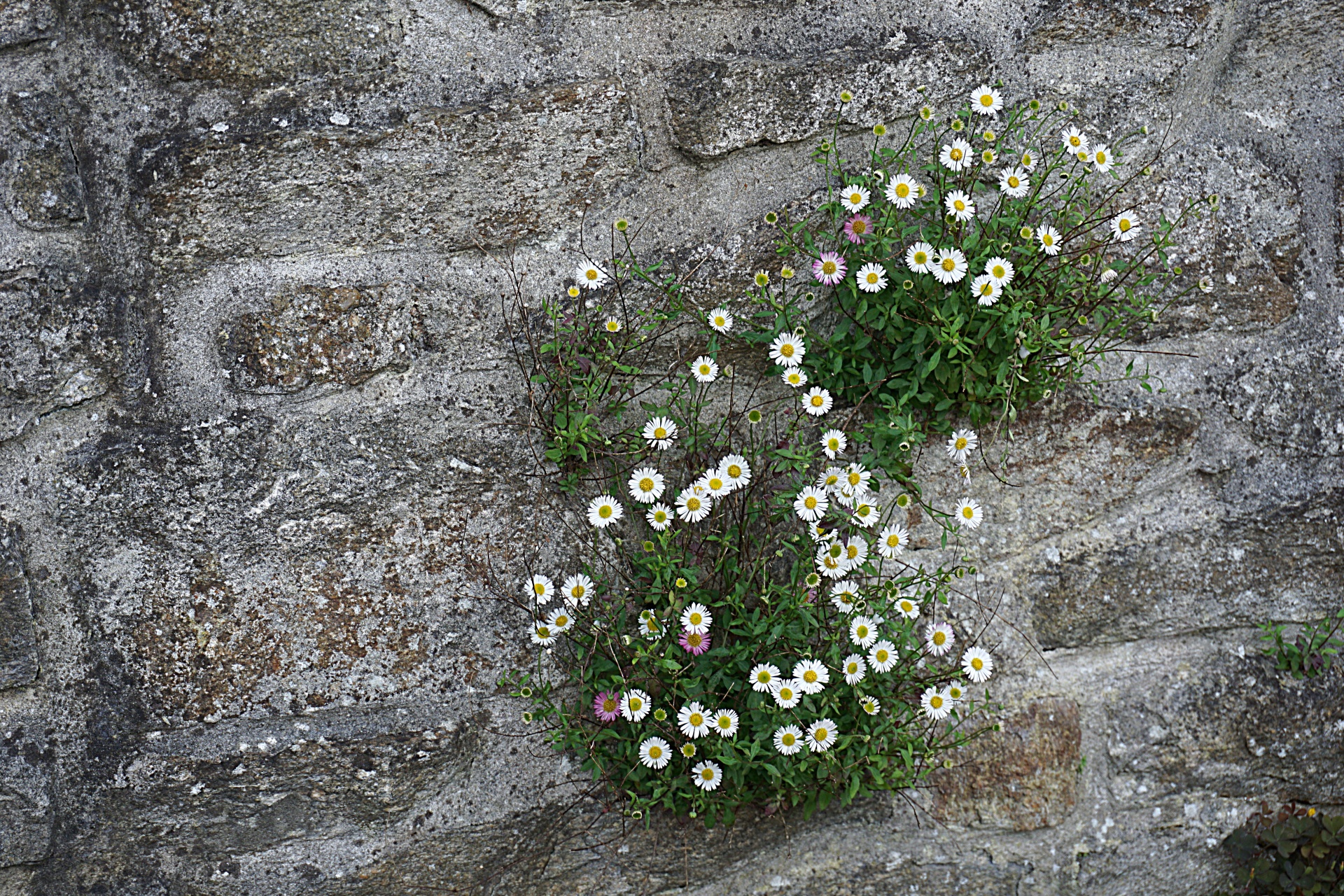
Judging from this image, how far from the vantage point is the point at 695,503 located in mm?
1730

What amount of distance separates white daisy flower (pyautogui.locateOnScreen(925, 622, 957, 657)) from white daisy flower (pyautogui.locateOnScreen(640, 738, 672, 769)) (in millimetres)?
542

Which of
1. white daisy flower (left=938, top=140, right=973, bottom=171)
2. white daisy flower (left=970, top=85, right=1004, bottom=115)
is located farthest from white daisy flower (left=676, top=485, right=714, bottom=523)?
white daisy flower (left=970, top=85, right=1004, bottom=115)

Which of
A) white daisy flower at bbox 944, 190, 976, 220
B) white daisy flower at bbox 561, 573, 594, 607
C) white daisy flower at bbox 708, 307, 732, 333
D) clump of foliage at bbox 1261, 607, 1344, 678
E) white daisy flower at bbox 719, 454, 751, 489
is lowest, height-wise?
clump of foliage at bbox 1261, 607, 1344, 678

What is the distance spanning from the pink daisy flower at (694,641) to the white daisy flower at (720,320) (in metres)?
0.56

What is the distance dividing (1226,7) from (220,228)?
1.90 m

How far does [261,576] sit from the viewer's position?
1.65 m

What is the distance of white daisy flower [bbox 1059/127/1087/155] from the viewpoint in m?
1.73

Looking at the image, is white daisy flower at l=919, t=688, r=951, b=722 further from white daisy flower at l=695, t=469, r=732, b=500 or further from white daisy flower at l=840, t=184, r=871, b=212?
white daisy flower at l=840, t=184, r=871, b=212

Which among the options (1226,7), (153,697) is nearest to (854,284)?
(1226,7)

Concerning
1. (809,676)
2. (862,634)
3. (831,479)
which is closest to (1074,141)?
(831,479)

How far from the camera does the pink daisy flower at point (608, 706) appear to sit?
1708 millimetres

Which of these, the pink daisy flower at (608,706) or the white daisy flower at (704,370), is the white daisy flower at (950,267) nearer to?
the white daisy flower at (704,370)

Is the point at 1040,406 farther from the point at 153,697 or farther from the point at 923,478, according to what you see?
the point at 153,697

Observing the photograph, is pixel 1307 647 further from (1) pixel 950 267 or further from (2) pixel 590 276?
(2) pixel 590 276
